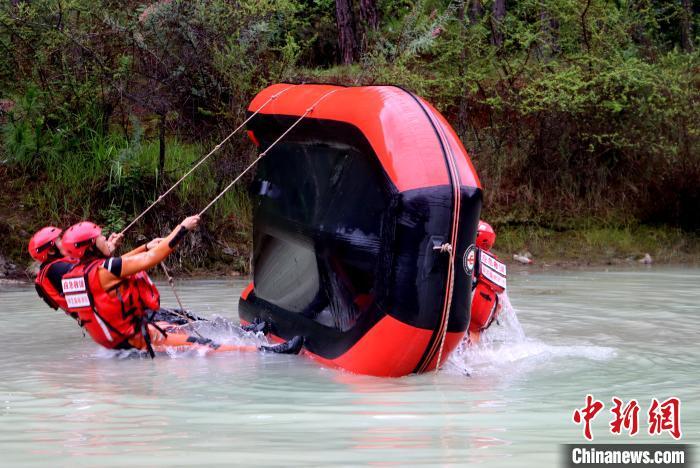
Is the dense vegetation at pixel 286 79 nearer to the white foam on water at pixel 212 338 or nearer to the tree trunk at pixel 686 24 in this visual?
the tree trunk at pixel 686 24

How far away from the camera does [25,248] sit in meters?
12.2

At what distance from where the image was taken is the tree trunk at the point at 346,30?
51.6 ft

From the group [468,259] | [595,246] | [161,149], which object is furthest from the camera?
[595,246]

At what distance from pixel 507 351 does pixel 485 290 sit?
45cm

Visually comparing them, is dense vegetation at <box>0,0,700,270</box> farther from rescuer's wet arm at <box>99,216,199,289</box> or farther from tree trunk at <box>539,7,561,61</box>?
rescuer's wet arm at <box>99,216,199,289</box>

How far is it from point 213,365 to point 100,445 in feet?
7.88

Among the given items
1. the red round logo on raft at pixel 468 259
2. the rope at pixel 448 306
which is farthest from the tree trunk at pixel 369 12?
the rope at pixel 448 306

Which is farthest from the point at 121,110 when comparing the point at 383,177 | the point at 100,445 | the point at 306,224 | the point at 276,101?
the point at 100,445

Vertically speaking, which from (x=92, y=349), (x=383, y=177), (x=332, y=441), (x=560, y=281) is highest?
(x=383, y=177)

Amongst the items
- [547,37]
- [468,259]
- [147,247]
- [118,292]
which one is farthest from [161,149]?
[468,259]

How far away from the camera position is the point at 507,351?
23.7ft

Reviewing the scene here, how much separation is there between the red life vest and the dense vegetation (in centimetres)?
499

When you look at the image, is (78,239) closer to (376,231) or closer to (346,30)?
(376,231)

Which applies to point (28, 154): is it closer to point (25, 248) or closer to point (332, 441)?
point (25, 248)
